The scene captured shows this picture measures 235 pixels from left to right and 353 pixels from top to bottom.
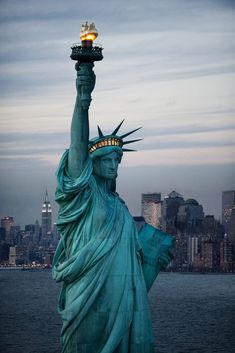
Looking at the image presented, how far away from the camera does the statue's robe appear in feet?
50.1

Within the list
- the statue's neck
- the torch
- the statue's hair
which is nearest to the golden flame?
the torch

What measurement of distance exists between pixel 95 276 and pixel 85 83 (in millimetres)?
2606

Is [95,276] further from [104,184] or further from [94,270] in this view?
[104,184]

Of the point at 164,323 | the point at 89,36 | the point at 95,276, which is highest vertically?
the point at 89,36

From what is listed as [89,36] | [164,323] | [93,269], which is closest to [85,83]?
[89,36]

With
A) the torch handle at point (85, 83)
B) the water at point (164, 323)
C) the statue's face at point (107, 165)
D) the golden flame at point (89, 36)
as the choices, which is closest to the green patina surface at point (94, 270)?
the statue's face at point (107, 165)

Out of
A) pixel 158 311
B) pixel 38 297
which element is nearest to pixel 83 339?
pixel 158 311

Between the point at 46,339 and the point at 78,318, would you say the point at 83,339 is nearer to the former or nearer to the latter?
the point at 78,318

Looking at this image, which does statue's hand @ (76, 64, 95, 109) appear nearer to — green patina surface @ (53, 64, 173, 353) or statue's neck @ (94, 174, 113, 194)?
green patina surface @ (53, 64, 173, 353)

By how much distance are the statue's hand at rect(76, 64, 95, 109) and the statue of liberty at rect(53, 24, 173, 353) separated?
4.7 inches

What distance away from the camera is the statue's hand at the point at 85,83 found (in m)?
14.9

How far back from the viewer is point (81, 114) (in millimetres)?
15000

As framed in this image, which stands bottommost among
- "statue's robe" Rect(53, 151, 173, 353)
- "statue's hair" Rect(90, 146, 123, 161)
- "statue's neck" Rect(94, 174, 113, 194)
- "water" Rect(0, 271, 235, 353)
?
"water" Rect(0, 271, 235, 353)

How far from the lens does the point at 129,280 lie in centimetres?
1541
